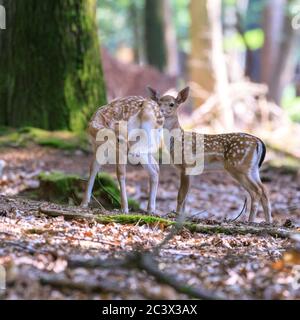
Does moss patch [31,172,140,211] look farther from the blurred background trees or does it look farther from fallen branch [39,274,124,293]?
fallen branch [39,274,124,293]

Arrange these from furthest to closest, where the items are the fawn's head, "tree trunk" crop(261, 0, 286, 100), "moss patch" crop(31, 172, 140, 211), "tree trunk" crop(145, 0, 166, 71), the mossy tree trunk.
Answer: "tree trunk" crop(145, 0, 166, 71) → "tree trunk" crop(261, 0, 286, 100) → the mossy tree trunk → the fawn's head → "moss patch" crop(31, 172, 140, 211)

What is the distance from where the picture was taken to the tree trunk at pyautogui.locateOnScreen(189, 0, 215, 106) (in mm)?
18938

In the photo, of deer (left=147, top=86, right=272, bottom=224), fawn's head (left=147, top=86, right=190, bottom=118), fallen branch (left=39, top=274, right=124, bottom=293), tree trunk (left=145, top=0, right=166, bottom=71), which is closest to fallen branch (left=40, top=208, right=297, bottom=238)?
deer (left=147, top=86, right=272, bottom=224)

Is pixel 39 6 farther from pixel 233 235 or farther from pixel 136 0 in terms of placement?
pixel 136 0

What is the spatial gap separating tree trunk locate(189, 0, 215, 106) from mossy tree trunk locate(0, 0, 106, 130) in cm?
797

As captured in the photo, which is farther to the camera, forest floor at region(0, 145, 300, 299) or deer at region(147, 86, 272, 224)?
deer at region(147, 86, 272, 224)

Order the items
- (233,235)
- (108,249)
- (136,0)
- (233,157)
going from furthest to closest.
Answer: (136,0) → (233,157) → (233,235) → (108,249)

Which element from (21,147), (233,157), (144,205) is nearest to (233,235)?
(233,157)

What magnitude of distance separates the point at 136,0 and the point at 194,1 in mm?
14540

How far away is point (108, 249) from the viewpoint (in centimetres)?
552

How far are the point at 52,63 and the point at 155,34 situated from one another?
14.9 meters

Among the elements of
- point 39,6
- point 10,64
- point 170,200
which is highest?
point 39,6

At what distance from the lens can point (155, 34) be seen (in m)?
25.4

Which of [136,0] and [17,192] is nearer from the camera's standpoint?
[17,192]
